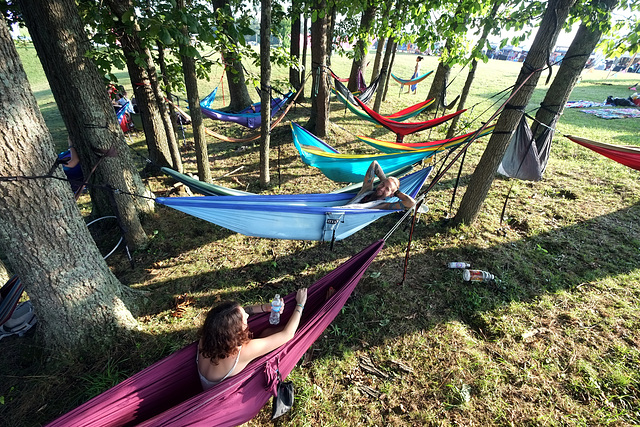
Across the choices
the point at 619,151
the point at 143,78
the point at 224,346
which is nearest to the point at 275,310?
the point at 224,346

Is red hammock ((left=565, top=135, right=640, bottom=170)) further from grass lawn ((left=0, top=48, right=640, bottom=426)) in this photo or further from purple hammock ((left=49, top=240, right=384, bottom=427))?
purple hammock ((left=49, top=240, right=384, bottom=427))

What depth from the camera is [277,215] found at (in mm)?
2096

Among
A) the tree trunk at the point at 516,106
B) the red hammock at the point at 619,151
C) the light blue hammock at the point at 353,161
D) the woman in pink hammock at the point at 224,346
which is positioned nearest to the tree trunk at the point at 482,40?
the tree trunk at the point at 516,106

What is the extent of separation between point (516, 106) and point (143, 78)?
375 centimetres

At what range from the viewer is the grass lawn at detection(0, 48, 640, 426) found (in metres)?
1.69

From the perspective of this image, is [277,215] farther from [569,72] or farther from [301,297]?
[569,72]

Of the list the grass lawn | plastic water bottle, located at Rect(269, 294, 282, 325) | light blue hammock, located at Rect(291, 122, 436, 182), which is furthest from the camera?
light blue hammock, located at Rect(291, 122, 436, 182)

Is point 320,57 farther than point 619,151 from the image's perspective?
Yes

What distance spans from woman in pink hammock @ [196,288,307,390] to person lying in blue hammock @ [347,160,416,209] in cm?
143

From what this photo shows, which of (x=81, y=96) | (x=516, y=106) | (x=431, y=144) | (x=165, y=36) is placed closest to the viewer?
(x=165, y=36)

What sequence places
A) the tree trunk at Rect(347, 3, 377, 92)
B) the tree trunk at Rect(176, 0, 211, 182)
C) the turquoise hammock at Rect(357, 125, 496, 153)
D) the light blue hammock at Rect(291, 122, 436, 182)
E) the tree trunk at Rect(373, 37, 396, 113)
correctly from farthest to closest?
the tree trunk at Rect(373, 37, 396, 113), the tree trunk at Rect(347, 3, 377, 92), the turquoise hammock at Rect(357, 125, 496, 153), the light blue hammock at Rect(291, 122, 436, 182), the tree trunk at Rect(176, 0, 211, 182)

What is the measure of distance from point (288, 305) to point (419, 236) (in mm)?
1880

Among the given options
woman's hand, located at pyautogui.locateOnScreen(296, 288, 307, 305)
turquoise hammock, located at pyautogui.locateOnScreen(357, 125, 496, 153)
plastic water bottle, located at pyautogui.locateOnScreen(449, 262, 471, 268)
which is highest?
turquoise hammock, located at pyautogui.locateOnScreen(357, 125, 496, 153)

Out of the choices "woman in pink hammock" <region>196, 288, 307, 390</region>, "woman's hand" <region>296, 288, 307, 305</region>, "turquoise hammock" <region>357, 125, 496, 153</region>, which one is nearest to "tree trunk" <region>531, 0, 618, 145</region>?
"turquoise hammock" <region>357, 125, 496, 153</region>
